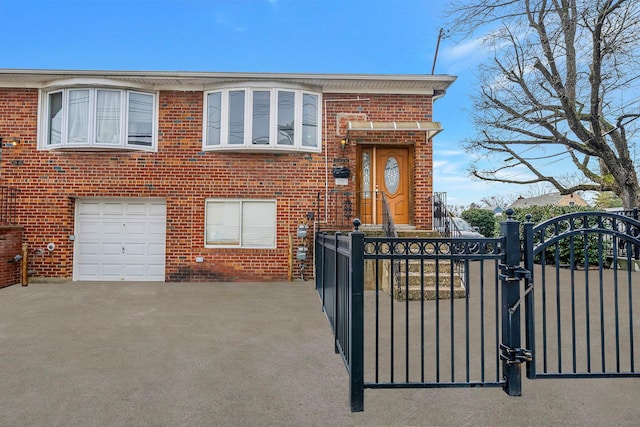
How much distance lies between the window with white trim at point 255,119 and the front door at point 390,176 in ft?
4.95

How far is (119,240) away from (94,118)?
2.91 meters

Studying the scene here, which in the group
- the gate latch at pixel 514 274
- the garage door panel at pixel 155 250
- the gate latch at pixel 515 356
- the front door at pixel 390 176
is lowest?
the gate latch at pixel 515 356

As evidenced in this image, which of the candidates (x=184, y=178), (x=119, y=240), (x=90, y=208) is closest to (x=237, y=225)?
(x=184, y=178)

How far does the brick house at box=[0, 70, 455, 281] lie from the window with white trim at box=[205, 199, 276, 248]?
34mm

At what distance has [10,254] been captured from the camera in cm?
842

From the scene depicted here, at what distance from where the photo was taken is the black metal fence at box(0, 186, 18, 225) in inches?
348

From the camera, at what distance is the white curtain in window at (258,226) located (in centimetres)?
919

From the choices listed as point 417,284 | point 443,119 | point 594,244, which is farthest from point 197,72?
point 594,244

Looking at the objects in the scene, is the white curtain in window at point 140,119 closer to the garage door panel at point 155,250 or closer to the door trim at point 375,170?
the garage door panel at point 155,250

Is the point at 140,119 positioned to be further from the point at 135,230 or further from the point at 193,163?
the point at 135,230

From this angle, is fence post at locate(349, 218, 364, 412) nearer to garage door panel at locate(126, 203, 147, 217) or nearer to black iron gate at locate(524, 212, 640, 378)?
black iron gate at locate(524, 212, 640, 378)

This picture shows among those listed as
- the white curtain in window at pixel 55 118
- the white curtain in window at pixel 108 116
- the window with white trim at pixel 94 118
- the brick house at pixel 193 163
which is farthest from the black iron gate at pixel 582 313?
the white curtain in window at pixel 55 118

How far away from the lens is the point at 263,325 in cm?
526

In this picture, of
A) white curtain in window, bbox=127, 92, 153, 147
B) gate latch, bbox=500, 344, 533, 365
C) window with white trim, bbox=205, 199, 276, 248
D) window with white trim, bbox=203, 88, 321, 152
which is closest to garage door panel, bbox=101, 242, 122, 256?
window with white trim, bbox=205, 199, 276, 248
